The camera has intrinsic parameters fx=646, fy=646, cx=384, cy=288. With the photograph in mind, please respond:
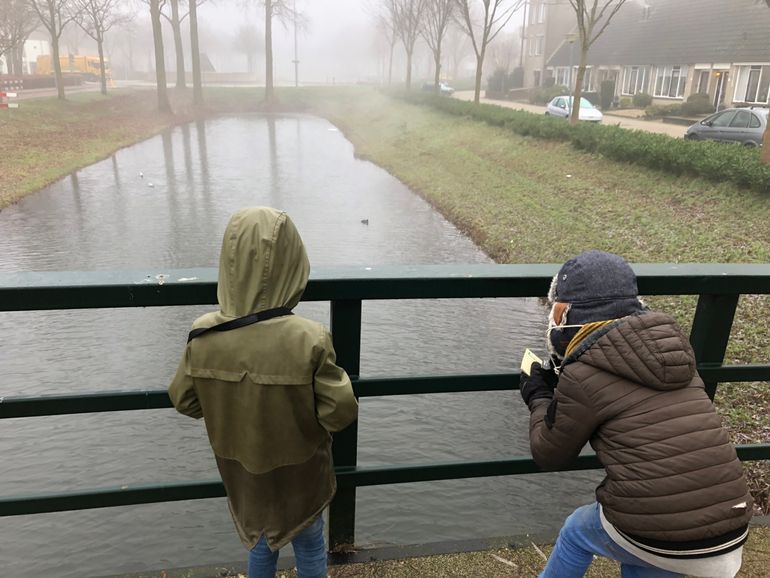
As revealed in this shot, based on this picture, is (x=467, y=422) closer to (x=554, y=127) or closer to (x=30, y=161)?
(x=554, y=127)

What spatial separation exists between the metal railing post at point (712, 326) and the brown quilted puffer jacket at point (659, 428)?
784 mm

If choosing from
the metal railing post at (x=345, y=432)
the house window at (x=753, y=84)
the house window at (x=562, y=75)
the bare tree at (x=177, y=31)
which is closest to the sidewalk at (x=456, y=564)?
the metal railing post at (x=345, y=432)

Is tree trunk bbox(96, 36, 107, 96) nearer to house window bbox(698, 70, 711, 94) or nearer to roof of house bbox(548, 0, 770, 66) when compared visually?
roof of house bbox(548, 0, 770, 66)

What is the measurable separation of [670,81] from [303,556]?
38017 millimetres

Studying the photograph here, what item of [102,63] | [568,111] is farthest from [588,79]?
[102,63]

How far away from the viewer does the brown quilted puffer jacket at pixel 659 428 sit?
1629 millimetres

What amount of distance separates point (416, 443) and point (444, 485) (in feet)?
1.63

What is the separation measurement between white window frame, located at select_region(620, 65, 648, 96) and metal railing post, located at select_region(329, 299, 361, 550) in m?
38.3

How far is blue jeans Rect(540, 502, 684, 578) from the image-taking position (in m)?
1.89

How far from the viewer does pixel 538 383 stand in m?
1.97

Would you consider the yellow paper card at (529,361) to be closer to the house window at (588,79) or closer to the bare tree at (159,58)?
the bare tree at (159,58)

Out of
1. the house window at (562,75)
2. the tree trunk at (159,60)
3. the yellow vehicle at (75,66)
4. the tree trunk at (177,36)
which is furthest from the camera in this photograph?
the yellow vehicle at (75,66)

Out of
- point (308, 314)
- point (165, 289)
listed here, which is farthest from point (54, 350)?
point (165, 289)

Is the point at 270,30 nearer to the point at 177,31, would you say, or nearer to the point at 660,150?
the point at 177,31
